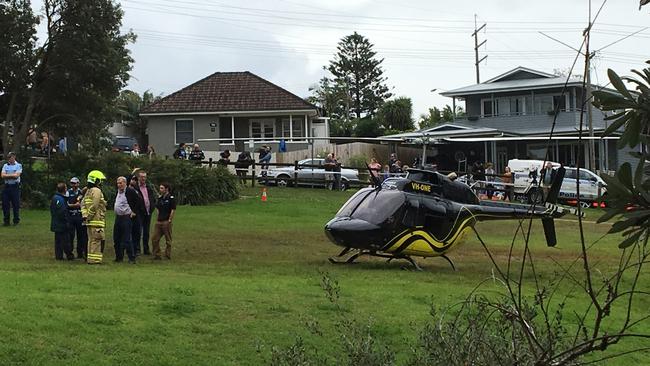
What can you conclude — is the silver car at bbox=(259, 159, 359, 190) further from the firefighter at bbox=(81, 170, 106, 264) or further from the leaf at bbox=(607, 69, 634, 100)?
the leaf at bbox=(607, 69, 634, 100)

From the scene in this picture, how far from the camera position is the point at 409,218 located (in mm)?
15141

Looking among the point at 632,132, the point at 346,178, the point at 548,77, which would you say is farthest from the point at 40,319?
the point at 548,77

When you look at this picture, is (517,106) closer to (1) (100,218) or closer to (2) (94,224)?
(1) (100,218)

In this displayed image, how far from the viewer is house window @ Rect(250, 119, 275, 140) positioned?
46156 millimetres

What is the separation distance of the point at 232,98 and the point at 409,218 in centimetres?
3232

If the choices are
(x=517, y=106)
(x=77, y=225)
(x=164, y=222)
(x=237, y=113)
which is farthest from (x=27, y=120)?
(x=517, y=106)

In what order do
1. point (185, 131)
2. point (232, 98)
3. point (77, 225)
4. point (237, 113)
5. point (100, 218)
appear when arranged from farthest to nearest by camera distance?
point (232, 98) < point (185, 131) < point (237, 113) < point (77, 225) < point (100, 218)

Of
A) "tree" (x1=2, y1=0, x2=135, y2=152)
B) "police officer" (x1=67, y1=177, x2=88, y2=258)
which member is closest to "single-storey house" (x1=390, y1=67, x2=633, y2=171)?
"tree" (x1=2, y1=0, x2=135, y2=152)

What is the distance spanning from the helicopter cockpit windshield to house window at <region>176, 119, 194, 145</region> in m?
31.2

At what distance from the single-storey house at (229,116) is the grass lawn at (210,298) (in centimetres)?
2549

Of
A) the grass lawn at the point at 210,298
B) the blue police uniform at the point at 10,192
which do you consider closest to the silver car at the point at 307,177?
the grass lawn at the point at 210,298

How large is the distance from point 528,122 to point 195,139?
21.4 m

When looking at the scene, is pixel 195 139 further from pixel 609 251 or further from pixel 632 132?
pixel 632 132

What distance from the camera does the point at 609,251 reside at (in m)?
18.6
